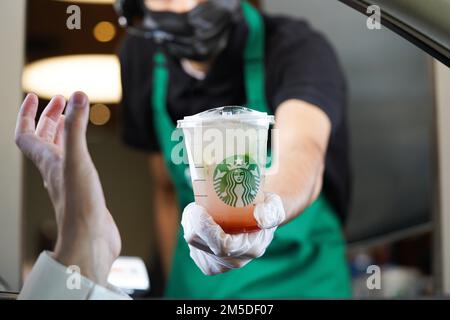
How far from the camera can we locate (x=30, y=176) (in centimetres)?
75

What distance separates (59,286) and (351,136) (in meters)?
0.73

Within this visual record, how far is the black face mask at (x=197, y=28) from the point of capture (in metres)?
0.84

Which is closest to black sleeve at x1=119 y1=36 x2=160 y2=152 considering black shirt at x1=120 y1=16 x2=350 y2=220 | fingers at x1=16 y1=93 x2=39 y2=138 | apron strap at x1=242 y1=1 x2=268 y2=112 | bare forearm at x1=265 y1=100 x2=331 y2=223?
black shirt at x1=120 y1=16 x2=350 y2=220

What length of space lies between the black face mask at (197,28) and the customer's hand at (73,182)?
326 millimetres

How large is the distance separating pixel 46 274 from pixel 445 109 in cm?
74

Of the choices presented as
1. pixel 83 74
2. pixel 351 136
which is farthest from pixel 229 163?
pixel 351 136

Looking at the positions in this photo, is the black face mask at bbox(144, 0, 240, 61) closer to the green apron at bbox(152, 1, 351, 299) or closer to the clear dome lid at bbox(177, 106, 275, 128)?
the green apron at bbox(152, 1, 351, 299)

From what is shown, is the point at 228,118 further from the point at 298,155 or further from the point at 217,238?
the point at 298,155

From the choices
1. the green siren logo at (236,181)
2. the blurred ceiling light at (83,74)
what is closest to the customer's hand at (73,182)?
the green siren logo at (236,181)

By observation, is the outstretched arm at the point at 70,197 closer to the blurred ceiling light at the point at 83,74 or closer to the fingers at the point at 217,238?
the fingers at the point at 217,238

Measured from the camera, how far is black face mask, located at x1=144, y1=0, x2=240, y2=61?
84 centimetres

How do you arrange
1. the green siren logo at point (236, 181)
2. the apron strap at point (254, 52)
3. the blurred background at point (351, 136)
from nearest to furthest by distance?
the green siren logo at point (236, 181) → the blurred background at point (351, 136) → the apron strap at point (254, 52)

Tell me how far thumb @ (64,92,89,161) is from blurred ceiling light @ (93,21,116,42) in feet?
1.05

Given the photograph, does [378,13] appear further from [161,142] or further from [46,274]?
[161,142]
